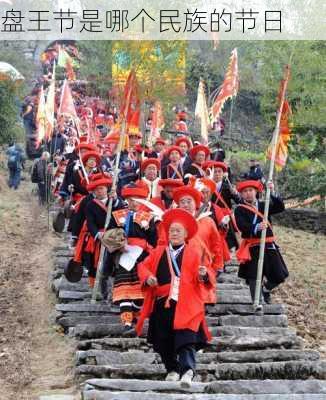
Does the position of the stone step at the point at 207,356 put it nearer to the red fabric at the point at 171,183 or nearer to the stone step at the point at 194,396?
the stone step at the point at 194,396

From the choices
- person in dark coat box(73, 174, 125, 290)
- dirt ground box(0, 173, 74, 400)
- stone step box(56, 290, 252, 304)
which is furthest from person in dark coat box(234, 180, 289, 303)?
dirt ground box(0, 173, 74, 400)

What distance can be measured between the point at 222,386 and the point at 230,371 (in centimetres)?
93

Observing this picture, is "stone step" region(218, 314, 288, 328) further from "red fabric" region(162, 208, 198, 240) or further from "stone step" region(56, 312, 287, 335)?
"red fabric" region(162, 208, 198, 240)

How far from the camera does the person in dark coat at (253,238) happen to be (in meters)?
10.1

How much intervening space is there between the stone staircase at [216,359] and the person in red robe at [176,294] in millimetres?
338

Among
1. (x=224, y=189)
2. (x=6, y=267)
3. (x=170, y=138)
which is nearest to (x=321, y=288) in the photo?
(x=224, y=189)

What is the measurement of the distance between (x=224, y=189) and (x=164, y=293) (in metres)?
4.79

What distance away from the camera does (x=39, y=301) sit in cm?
1102

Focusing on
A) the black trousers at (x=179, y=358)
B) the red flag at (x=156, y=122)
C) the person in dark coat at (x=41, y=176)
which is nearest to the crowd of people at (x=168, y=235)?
the black trousers at (x=179, y=358)

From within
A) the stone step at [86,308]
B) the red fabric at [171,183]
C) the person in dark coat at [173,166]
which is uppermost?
the person in dark coat at [173,166]

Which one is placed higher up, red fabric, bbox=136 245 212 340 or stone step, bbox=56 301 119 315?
red fabric, bbox=136 245 212 340

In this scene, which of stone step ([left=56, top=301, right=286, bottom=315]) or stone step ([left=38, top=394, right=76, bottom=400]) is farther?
stone step ([left=56, top=301, right=286, bottom=315])

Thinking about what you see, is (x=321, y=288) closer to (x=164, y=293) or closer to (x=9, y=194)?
(x=164, y=293)

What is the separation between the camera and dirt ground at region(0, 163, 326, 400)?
7.82m
